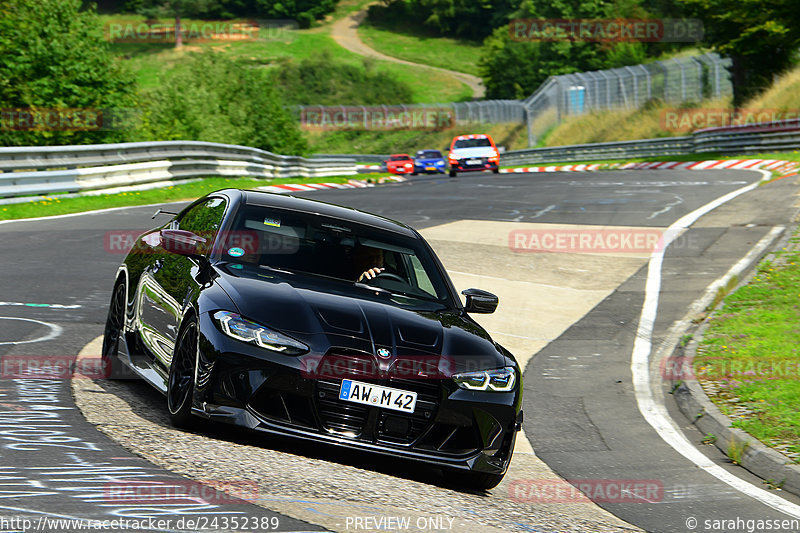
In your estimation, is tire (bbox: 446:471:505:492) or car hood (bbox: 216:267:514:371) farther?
tire (bbox: 446:471:505:492)

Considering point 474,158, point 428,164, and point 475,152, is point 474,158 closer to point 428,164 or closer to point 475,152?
point 475,152

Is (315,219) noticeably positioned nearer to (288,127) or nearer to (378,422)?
(378,422)

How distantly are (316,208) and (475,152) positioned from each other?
35.1 meters

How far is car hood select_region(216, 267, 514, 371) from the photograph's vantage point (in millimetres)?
5992

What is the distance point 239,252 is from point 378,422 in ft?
5.85

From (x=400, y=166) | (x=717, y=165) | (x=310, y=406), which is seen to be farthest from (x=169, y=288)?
(x=400, y=166)

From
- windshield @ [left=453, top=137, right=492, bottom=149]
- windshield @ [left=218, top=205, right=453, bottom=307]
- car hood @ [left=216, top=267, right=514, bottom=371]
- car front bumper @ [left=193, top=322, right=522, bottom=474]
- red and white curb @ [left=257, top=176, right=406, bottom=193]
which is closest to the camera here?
car front bumper @ [left=193, top=322, right=522, bottom=474]

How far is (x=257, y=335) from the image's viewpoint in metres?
5.94

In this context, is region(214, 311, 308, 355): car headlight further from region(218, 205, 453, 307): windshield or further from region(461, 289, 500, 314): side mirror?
region(461, 289, 500, 314): side mirror

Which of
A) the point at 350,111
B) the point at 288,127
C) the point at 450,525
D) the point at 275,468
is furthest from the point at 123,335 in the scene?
the point at 350,111

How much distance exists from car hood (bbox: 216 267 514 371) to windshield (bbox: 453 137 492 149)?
36979mm

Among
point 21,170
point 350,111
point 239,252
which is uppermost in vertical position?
point 239,252

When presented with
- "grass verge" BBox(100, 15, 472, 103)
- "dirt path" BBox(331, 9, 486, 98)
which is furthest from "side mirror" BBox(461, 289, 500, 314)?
"dirt path" BBox(331, 9, 486, 98)

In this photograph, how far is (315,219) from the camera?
289 inches
